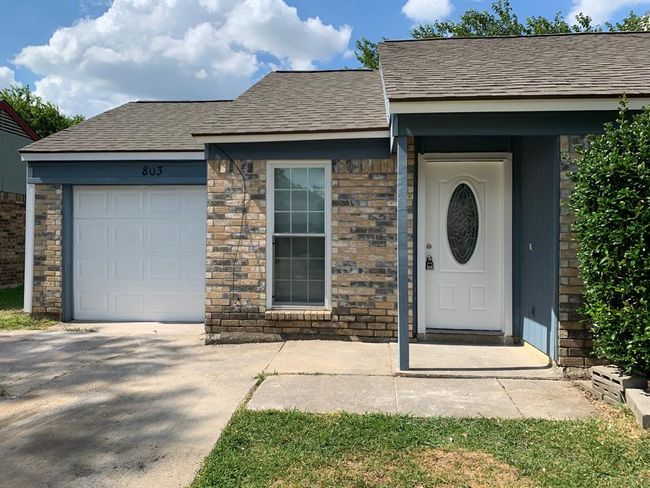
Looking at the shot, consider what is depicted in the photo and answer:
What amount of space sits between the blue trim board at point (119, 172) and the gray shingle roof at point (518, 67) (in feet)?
11.8

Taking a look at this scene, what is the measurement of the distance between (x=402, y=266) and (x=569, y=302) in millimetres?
1795

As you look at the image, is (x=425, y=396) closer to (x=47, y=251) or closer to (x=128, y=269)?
(x=128, y=269)

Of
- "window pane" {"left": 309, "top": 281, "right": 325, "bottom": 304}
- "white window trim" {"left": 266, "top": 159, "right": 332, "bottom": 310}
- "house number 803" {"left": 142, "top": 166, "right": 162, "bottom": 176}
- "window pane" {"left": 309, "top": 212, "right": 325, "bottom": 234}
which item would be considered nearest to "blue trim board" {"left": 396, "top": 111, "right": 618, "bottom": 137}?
"white window trim" {"left": 266, "top": 159, "right": 332, "bottom": 310}

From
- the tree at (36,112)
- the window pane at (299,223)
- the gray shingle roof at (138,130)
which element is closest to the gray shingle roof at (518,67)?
the window pane at (299,223)

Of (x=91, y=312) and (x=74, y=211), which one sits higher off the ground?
(x=74, y=211)

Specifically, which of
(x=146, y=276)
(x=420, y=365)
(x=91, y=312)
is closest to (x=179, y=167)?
(x=146, y=276)

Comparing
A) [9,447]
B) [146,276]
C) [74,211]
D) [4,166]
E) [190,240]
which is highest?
[4,166]

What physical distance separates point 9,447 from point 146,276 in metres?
4.68

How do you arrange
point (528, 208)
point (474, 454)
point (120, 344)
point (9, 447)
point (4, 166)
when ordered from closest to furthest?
point (474, 454)
point (9, 447)
point (528, 208)
point (120, 344)
point (4, 166)

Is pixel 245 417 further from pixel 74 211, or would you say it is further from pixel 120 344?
pixel 74 211

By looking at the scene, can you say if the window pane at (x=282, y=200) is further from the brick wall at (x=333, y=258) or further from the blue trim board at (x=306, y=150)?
the blue trim board at (x=306, y=150)

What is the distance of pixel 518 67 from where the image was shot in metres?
5.68

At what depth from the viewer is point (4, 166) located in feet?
41.3

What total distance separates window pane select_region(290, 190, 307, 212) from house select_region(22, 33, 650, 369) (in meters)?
0.02
